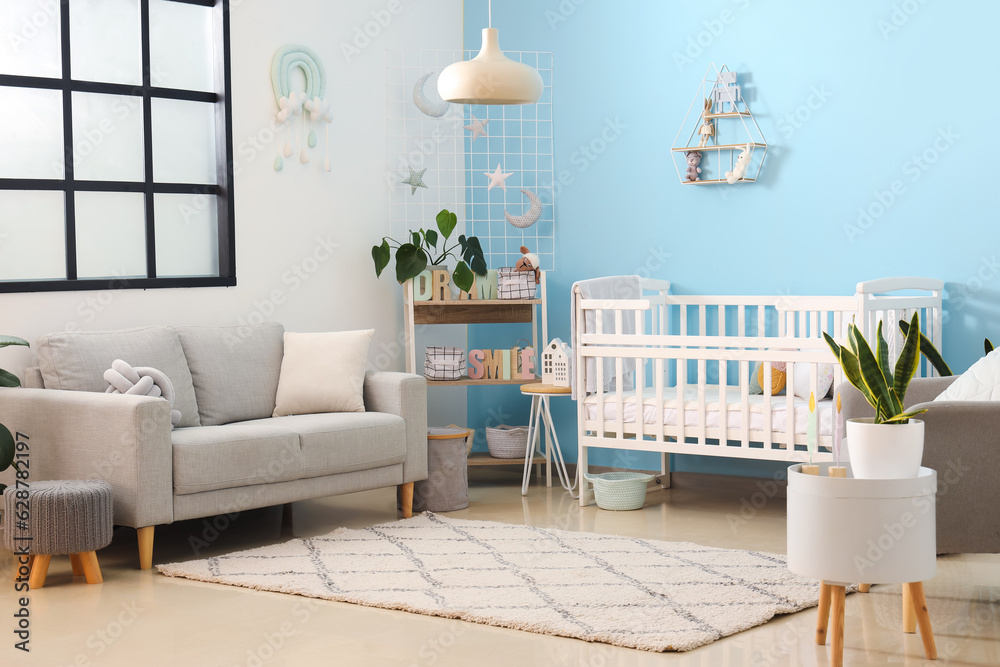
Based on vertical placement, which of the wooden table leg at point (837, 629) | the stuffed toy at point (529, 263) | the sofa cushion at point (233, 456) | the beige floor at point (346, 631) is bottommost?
the beige floor at point (346, 631)

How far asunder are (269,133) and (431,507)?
6.07ft

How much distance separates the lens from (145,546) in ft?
11.9

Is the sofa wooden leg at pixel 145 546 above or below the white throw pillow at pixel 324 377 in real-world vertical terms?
below

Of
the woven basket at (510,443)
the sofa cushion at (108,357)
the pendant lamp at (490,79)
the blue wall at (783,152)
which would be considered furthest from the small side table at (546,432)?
the sofa cushion at (108,357)

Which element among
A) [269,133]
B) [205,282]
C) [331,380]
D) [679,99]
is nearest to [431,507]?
[331,380]

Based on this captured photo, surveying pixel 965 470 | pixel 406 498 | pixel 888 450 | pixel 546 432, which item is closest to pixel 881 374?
pixel 888 450

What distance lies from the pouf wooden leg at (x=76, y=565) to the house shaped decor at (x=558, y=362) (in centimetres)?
220

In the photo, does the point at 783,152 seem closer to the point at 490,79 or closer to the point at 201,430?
the point at 490,79
